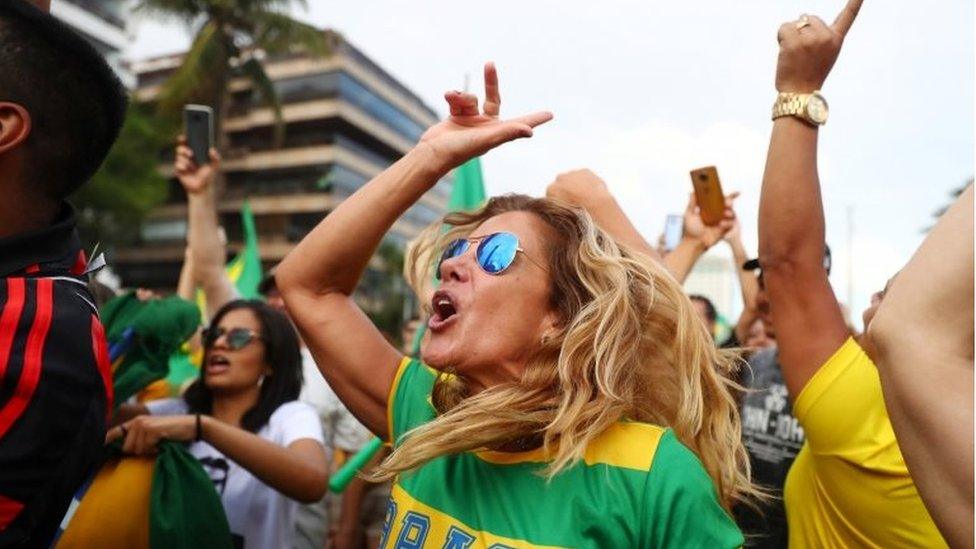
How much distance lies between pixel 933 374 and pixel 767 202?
3.84ft

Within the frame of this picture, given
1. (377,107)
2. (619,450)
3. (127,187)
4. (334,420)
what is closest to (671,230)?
(334,420)

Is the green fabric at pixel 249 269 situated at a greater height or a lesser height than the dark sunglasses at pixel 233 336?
greater

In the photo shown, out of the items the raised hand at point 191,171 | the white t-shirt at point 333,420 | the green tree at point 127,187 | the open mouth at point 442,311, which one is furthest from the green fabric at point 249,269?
the green tree at point 127,187

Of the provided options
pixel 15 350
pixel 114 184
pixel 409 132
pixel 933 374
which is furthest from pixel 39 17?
pixel 409 132

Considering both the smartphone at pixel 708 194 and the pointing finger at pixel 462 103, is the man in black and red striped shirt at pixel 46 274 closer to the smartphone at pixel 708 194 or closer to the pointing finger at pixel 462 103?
the pointing finger at pixel 462 103

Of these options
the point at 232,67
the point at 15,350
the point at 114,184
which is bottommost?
the point at 15,350

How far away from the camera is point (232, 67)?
21.7 metres

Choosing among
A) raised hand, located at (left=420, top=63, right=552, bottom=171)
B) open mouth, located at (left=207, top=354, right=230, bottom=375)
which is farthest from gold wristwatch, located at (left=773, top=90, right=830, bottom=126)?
open mouth, located at (left=207, top=354, right=230, bottom=375)

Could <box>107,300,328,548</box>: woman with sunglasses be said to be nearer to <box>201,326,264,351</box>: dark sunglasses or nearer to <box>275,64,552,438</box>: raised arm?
<box>201,326,264,351</box>: dark sunglasses

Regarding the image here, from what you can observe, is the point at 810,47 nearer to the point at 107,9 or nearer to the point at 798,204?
the point at 798,204

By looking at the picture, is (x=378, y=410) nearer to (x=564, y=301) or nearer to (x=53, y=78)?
(x=564, y=301)

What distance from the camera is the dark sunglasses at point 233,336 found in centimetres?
339

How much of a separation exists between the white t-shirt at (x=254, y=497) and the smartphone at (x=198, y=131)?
1392 millimetres

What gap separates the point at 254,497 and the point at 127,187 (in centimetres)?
2789
